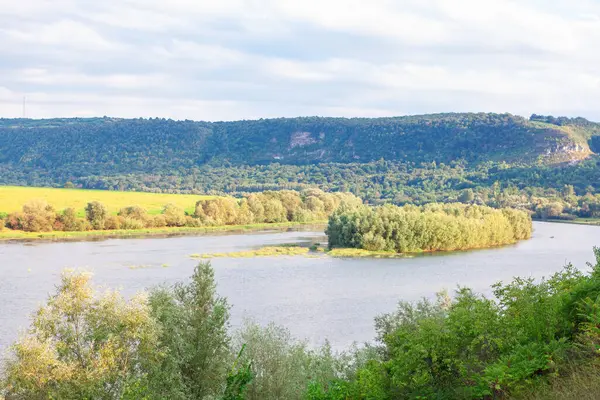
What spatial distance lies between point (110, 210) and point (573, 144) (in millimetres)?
90354

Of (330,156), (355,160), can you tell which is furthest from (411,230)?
(330,156)

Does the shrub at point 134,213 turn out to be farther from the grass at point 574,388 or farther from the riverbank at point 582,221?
the grass at point 574,388

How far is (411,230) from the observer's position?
67875 millimetres

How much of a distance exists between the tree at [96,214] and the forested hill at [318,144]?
8403 cm

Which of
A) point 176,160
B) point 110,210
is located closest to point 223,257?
point 110,210

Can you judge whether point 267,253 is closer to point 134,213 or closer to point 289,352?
point 134,213

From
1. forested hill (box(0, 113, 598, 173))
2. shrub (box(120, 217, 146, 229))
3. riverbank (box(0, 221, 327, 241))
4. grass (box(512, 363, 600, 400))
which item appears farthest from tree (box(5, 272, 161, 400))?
forested hill (box(0, 113, 598, 173))

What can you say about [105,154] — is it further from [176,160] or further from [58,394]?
[58,394]

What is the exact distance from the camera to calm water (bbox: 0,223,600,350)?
35438 mm

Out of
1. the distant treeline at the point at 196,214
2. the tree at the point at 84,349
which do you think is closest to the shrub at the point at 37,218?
the distant treeline at the point at 196,214

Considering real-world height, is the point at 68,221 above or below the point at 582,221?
above

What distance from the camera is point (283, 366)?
2064cm

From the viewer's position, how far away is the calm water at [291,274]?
3544 cm

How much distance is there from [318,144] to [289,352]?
532 ft
